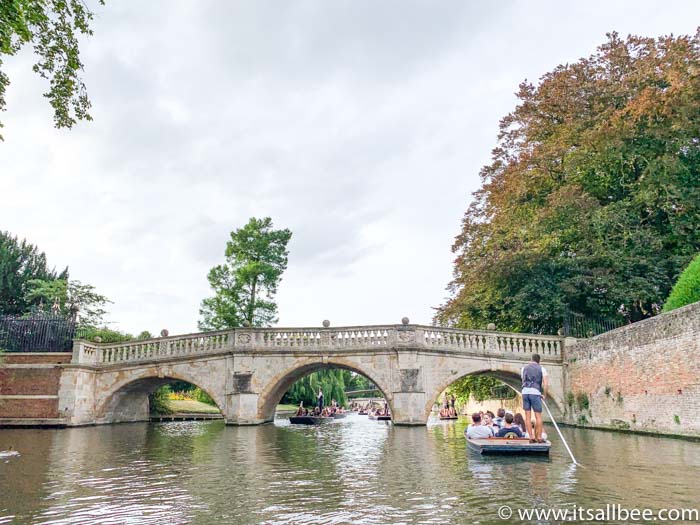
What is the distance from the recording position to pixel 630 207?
2077 centimetres

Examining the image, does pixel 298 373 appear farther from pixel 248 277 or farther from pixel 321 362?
pixel 248 277


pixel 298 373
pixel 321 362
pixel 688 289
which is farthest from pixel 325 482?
pixel 298 373

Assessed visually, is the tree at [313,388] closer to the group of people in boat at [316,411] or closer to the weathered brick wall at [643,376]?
the group of people in boat at [316,411]

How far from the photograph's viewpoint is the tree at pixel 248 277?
30.4 m

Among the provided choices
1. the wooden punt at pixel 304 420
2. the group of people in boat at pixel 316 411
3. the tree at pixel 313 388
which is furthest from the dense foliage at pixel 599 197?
the tree at pixel 313 388

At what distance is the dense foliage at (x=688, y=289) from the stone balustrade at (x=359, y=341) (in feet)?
18.7

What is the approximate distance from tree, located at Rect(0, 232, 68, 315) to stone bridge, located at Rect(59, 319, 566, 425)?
39.6 ft

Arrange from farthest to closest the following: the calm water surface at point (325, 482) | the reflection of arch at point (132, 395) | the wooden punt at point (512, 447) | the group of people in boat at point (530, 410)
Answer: the reflection of arch at point (132, 395)
the group of people in boat at point (530, 410)
the wooden punt at point (512, 447)
the calm water surface at point (325, 482)

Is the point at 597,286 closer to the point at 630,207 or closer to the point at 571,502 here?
the point at 630,207

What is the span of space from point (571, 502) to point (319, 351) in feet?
46.0

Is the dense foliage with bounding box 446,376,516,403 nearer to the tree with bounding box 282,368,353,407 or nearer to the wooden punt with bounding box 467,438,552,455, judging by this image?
the tree with bounding box 282,368,353,407

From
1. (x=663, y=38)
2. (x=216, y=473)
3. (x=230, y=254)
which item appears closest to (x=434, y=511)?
(x=216, y=473)

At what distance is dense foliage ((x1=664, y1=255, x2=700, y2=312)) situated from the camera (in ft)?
44.9

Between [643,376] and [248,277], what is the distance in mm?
21230
